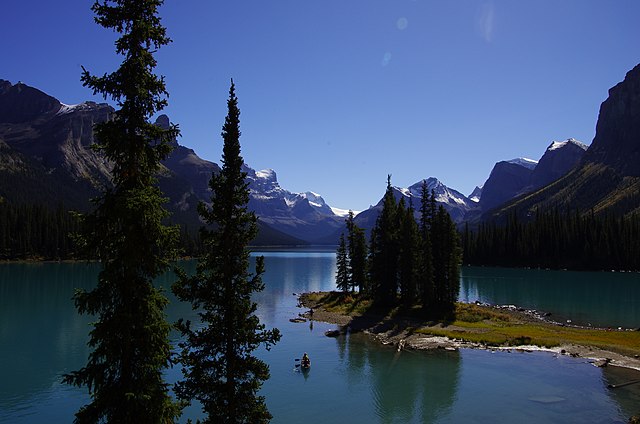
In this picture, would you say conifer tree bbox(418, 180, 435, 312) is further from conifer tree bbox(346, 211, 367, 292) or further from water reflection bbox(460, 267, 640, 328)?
water reflection bbox(460, 267, 640, 328)

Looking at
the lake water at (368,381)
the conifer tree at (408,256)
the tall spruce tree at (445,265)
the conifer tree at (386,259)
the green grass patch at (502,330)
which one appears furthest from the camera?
the conifer tree at (386,259)

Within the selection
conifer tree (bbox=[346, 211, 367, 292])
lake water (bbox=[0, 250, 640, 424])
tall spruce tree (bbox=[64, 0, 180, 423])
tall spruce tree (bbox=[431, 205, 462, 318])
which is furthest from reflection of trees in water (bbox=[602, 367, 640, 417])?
conifer tree (bbox=[346, 211, 367, 292])

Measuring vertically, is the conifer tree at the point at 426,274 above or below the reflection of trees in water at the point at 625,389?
above

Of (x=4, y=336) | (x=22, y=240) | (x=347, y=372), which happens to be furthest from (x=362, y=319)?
(x=22, y=240)

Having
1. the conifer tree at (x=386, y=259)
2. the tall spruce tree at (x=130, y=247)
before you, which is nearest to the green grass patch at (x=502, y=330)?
the conifer tree at (x=386, y=259)

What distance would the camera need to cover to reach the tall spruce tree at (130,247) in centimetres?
1585

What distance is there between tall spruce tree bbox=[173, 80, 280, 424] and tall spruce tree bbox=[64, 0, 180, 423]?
135 inches

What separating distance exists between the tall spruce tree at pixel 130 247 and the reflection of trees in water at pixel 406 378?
26569 mm

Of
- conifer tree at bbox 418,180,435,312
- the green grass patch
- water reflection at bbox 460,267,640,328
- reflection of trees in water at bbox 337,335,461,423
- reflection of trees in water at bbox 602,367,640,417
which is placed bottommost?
reflection of trees in water at bbox 337,335,461,423

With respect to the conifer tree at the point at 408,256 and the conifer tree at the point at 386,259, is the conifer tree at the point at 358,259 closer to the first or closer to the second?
the conifer tree at the point at 386,259

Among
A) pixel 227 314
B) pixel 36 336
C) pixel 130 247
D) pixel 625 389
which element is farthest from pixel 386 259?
pixel 130 247

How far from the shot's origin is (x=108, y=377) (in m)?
16.3

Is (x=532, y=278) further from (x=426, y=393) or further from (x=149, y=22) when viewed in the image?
(x=149, y=22)

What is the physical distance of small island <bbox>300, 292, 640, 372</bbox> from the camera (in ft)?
184
